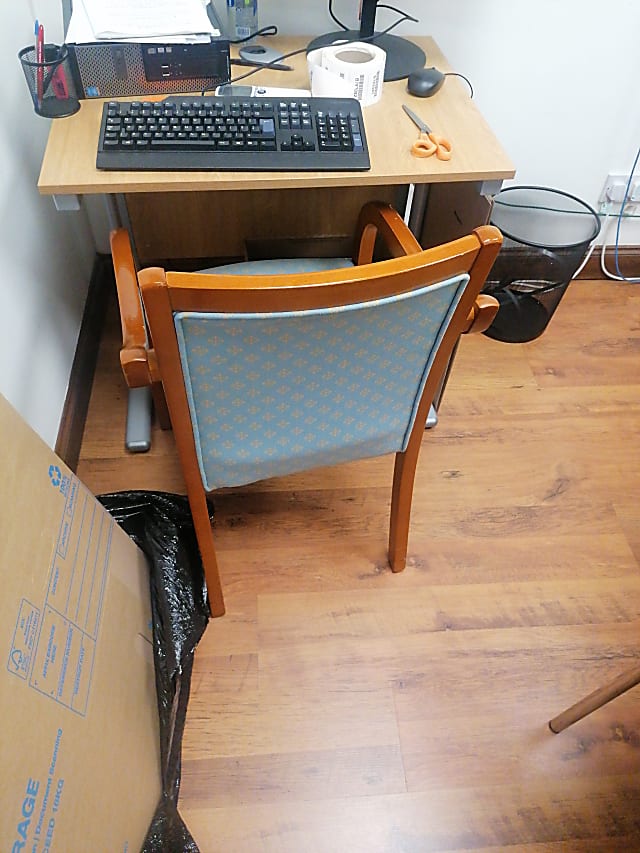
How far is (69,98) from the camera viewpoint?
1260mm

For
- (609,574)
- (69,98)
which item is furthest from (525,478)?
(69,98)

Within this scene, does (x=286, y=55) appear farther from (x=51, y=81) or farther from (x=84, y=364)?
(x=84, y=364)

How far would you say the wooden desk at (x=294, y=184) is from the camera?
114 cm

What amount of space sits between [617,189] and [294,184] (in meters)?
1.25

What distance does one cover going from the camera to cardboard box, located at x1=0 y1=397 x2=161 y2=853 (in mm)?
743

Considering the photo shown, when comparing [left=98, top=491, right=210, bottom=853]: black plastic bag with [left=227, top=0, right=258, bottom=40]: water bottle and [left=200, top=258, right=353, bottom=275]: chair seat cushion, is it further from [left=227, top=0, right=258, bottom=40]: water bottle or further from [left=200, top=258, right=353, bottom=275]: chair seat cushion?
[left=227, top=0, right=258, bottom=40]: water bottle

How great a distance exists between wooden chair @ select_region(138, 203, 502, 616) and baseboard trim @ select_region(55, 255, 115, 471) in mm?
534

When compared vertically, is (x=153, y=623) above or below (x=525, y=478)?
above

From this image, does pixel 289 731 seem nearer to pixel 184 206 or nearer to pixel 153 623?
pixel 153 623

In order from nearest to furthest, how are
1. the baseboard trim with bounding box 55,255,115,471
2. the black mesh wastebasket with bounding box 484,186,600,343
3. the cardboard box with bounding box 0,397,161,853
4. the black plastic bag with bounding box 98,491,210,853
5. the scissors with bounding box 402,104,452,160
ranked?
the cardboard box with bounding box 0,397,161,853, the black plastic bag with bounding box 98,491,210,853, the scissors with bounding box 402,104,452,160, the baseboard trim with bounding box 55,255,115,471, the black mesh wastebasket with bounding box 484,186,600,343

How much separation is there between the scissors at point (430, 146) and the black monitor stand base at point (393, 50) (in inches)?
9.1

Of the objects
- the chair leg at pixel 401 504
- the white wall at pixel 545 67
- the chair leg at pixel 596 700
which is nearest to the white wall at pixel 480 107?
the white wall at pixel 545 67

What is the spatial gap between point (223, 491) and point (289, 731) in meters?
0.57

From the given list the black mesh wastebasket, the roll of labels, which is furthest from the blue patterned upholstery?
the black mesh wastebasket
